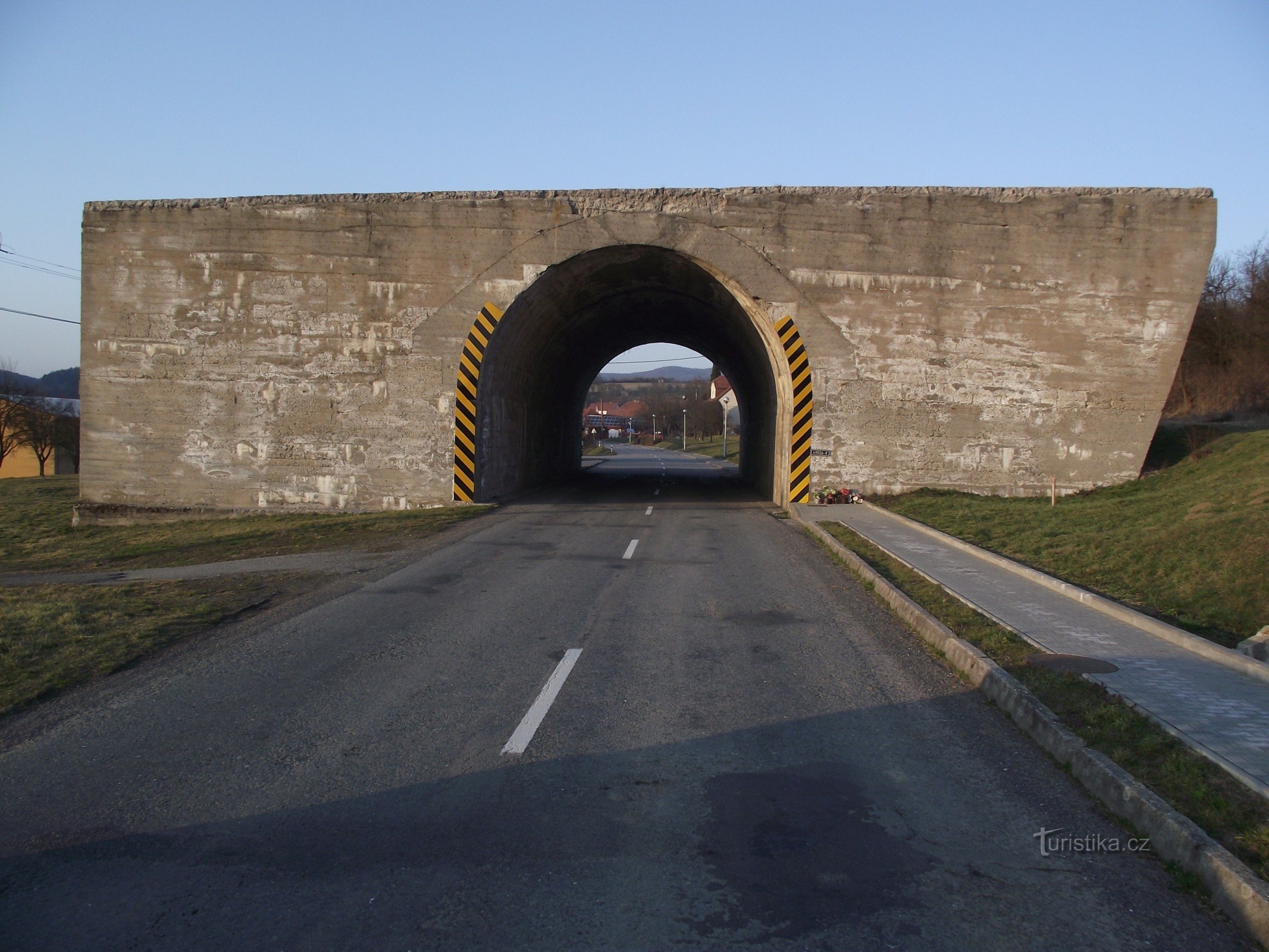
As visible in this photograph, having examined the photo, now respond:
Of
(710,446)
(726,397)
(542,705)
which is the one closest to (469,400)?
(542,705)

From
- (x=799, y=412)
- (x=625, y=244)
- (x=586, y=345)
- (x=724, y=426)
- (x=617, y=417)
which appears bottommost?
(x=799, y=412)

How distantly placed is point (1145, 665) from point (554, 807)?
480 cm

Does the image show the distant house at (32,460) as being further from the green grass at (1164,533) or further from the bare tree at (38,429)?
the green grass at (1164,533)

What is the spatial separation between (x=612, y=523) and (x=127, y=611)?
9.55 metres

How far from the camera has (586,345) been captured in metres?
27.3

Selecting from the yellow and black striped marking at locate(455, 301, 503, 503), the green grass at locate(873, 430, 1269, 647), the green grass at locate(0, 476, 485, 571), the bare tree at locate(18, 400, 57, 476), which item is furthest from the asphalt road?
the bare tree at locate(18, 400, 57, 476)

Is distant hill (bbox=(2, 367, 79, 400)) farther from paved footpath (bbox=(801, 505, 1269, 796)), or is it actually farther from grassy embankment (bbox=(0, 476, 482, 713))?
paved footpath (bbox=(801, 505, 1269, 796))

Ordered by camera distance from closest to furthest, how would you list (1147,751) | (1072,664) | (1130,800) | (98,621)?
(1130,800), (1147,751), (1072,664), (98,621)

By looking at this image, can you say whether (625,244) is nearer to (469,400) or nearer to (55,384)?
(469,400)

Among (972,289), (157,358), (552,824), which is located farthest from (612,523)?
(552,824)

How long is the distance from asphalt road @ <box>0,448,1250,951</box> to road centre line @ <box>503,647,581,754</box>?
6 cm

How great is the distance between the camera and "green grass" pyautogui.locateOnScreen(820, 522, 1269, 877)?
366 cm

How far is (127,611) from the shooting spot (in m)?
8.35

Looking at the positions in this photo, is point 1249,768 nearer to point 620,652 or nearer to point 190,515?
point 620,652
